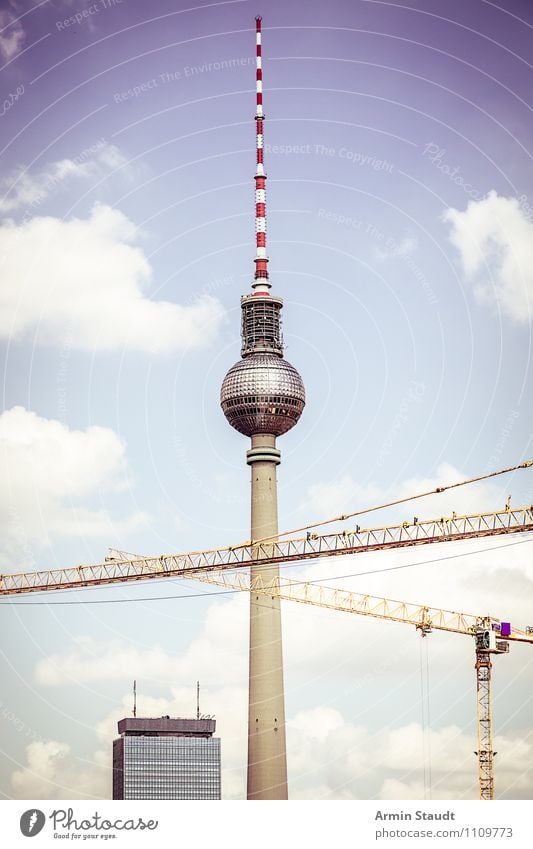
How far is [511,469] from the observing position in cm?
18262
